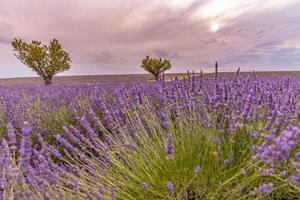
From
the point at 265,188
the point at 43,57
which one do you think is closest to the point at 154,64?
the point at 43,57

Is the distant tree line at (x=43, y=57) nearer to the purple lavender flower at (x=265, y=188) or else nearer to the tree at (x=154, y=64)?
the tree at (x=154, y=64)

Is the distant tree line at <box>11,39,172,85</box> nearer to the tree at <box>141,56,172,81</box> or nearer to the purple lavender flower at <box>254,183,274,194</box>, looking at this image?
the tree at <box>141,56,172,81</box>

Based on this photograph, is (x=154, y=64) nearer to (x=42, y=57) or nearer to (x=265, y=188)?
(x=42, y=57)

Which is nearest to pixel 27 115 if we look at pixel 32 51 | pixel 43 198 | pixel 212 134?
pixel 43 198

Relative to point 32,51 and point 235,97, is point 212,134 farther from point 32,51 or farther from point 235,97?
point 32,51

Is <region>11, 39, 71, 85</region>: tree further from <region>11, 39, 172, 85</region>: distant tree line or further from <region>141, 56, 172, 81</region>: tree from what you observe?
<region>141, 56, 172, 81</region>: tree

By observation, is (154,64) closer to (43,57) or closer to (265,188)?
(43,57)

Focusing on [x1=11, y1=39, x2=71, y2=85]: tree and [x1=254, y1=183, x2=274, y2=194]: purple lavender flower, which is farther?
[x1=11, y1=39, x2=71, y2=85]: tree

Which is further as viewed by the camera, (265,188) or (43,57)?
(43,57)

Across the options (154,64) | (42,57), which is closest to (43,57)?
(42,57)

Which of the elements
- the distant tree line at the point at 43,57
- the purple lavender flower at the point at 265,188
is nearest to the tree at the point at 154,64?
the distant tree line at the point at 43,57

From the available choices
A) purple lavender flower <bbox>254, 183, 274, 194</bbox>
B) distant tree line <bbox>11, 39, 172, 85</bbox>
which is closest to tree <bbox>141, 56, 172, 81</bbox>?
distant tree line <bbox>11, 39, 172, 85</bbox>

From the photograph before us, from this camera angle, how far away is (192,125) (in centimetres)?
209

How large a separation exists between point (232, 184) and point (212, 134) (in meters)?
0.36
